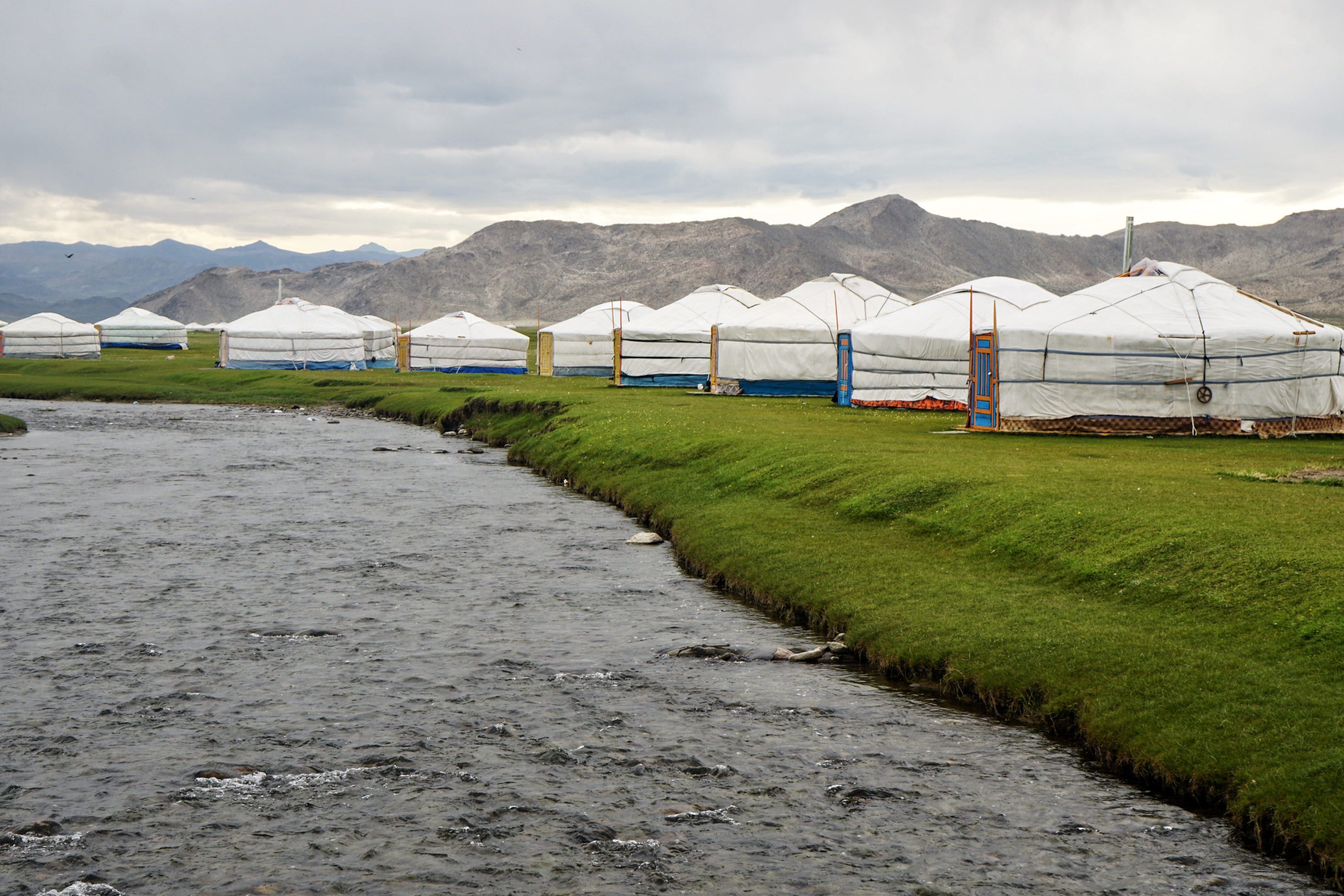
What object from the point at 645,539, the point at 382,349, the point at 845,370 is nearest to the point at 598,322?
the point at 382,349

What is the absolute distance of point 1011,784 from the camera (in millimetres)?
7492

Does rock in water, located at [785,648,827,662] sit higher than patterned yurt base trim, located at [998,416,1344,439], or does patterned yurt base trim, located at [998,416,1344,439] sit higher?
patterned yurt base trim, located at [998,416,1344,439]

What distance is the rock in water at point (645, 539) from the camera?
16.0m

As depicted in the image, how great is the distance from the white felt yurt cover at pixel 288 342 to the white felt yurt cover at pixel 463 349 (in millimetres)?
4240

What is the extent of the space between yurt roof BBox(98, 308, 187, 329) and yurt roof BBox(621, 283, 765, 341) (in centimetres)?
5074

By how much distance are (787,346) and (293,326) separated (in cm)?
3172

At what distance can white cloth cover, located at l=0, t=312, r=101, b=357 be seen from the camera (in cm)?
6800

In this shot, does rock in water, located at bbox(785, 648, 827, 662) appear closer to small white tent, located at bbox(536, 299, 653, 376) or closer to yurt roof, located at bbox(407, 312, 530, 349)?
small white tent, located at bbox(536, 299, 653, 376)

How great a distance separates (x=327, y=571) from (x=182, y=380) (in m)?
40.6

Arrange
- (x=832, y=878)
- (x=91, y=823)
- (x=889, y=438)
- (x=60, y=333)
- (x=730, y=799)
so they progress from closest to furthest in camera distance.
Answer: (x=832, y=878) → (x=91, y=823) → (x=730, y=799) → (x=889, y=438) → (x=60, y=333)

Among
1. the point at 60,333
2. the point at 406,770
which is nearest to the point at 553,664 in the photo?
the point at 406,770

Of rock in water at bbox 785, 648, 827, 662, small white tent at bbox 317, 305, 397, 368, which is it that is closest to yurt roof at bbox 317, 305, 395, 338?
small white tent at bbox 317, 305, 397, 368

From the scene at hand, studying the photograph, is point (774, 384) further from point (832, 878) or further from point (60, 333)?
point (60, 333)

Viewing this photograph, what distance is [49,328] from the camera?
68.1 metres
